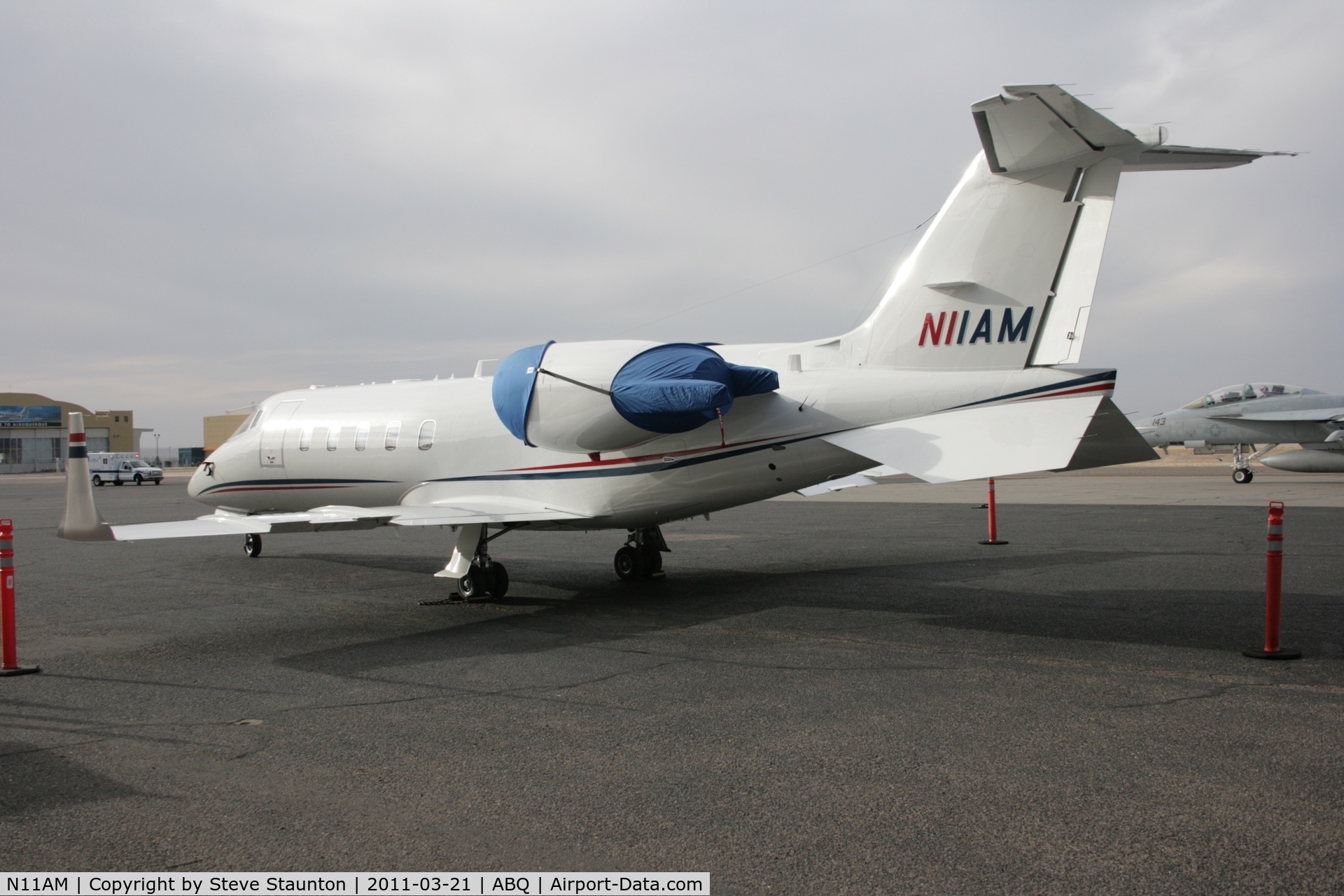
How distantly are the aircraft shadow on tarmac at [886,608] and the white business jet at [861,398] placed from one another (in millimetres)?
1186

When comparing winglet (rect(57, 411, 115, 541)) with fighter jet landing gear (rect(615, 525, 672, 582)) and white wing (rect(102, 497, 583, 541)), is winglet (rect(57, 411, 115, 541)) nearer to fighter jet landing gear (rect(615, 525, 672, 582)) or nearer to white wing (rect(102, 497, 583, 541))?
white wing (rect(102, 497, 583, 541))

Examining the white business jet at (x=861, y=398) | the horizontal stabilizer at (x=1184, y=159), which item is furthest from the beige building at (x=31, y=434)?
the horizontal stabilizer at (x=1184, y=159)

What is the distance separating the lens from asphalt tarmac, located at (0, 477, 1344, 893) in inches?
156

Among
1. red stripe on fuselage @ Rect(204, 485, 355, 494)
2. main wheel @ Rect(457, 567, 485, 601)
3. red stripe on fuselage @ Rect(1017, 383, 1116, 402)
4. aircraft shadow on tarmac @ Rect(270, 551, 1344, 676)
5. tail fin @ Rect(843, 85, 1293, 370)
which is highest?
tail fin @ Rect(843, 85, 1293, 370)

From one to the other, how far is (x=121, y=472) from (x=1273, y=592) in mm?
55485

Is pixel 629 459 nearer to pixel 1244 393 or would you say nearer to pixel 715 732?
pixel 715 732

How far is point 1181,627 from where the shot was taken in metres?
8.48

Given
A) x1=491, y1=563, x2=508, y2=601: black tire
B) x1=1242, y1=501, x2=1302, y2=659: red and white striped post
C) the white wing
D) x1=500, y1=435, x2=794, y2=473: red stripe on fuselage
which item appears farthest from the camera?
x1=491, y1=563, x2=508, y2=601: black tire

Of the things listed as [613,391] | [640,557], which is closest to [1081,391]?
[613,391]

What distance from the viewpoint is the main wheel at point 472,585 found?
11.0 m

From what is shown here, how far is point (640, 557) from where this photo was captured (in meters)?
12.3

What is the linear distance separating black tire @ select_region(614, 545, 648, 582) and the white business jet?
1.34m

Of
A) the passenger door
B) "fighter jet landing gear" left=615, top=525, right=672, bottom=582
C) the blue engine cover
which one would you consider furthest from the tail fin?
the passenger door

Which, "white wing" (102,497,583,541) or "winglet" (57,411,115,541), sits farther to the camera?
"white wing" (102,497,583,541)
